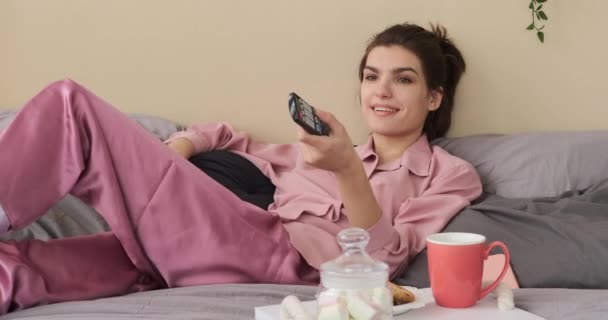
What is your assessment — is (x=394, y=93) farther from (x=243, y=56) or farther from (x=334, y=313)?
(x=334, y=313)

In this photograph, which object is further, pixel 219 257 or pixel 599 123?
pixel 599 123

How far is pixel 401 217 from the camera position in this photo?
1.38 meters

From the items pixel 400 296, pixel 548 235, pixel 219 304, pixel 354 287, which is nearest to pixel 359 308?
pixel 354 287

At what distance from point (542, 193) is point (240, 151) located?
67 centimetres

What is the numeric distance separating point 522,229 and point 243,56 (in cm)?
84

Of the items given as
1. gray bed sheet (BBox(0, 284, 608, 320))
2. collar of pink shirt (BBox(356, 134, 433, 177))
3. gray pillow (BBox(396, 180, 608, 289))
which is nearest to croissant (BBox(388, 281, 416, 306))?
gray bed sheet (BBox(0, 284, 608, 320))

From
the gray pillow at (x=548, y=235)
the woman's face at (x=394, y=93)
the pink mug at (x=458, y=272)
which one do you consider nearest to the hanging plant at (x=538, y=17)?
the woman's face at (x=394, y=93)

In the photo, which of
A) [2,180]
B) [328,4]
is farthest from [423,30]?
[2,180]

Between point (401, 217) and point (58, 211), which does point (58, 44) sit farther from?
point (401, 217)

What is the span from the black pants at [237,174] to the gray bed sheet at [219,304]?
18.8 inches

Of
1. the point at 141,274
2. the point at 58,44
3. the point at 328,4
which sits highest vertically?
the point at 328,4

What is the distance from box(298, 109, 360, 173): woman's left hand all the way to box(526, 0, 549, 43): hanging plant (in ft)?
2.53

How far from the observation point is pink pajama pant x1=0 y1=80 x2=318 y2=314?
41.6 inches

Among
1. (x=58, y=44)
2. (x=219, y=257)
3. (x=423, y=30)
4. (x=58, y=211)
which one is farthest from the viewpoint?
(x=58, y=44)
